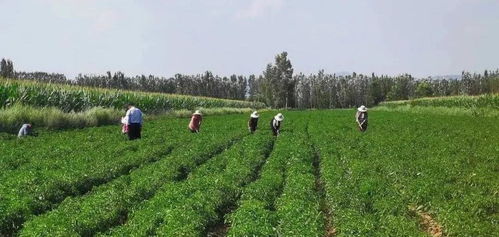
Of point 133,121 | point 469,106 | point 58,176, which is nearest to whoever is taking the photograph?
point 58,176

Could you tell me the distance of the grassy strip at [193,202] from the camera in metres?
11.4

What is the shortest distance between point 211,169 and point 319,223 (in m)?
8.09

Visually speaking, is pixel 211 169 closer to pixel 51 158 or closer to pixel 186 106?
pixel 51 158

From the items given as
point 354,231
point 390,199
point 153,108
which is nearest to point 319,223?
point 354,231

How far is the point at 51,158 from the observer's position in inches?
850

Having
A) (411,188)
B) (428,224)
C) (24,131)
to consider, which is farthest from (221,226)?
(24,131)

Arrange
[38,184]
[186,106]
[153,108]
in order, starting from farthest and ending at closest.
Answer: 1. [186,106]
2. [153,108]
3. [38,184]

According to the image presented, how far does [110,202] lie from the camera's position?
44.7 feet

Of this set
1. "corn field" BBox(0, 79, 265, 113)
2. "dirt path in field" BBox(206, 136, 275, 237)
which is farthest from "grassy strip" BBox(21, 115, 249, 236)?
"corn field" BBox(0, 79, 265, 113)

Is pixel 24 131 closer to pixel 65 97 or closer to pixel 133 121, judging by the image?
pixel 133 121

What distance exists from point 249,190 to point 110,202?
412cm

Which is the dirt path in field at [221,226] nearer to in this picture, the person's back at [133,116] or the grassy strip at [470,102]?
the person's back at [133,116]

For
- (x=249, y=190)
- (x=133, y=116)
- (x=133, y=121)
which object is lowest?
(x=249, y=190)

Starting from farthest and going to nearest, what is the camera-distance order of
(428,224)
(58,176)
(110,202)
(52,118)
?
(52,118), (58,176), (110,202), (428,224)
